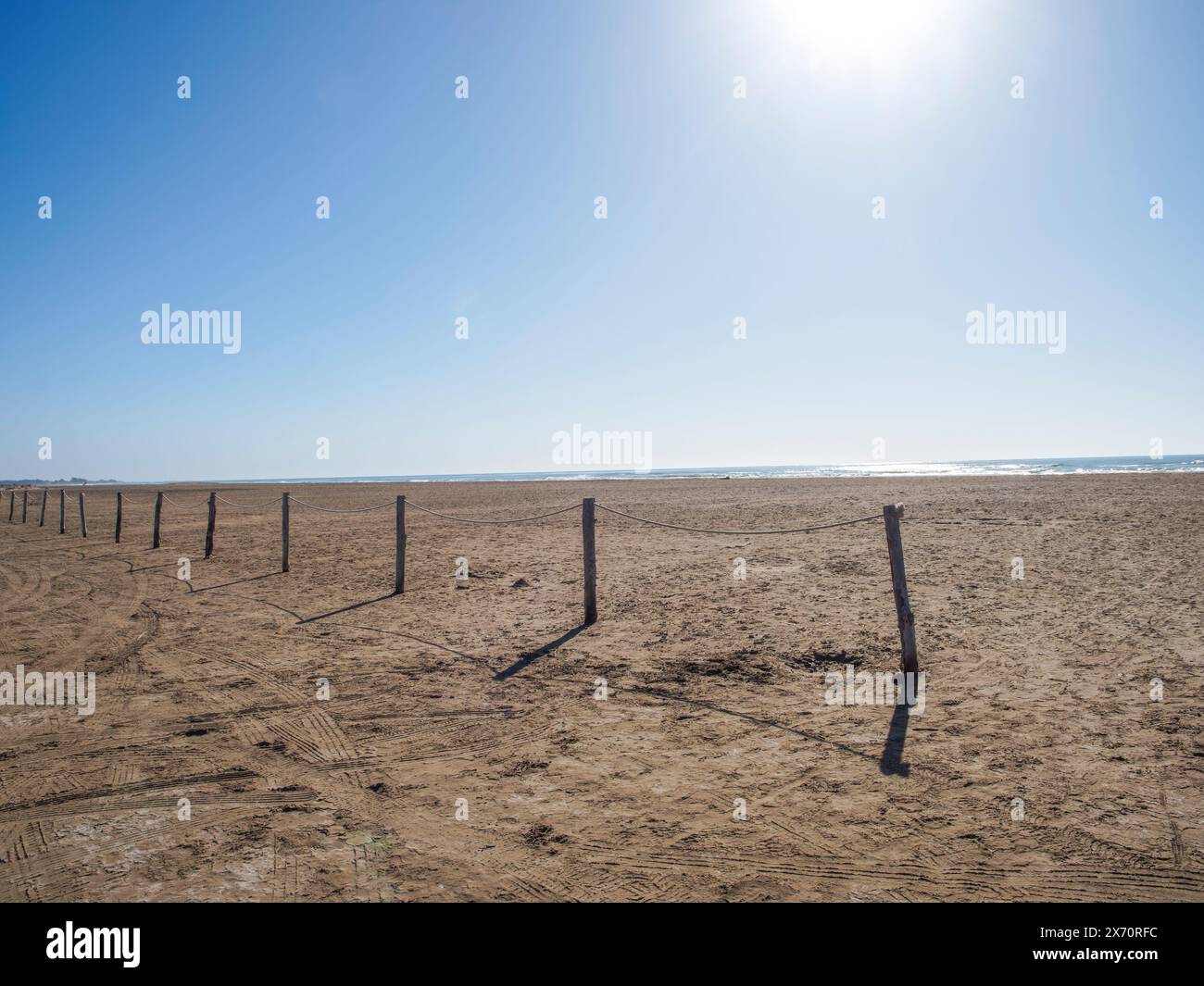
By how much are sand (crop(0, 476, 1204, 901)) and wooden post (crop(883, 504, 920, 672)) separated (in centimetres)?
46

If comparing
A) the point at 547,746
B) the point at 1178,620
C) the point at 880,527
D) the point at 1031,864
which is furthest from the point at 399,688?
the point at 880,527

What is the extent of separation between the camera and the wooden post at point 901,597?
5957mm

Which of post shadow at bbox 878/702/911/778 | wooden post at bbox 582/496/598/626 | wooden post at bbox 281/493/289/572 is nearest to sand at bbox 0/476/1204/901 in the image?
post shadow at bbox 878/702/911/778

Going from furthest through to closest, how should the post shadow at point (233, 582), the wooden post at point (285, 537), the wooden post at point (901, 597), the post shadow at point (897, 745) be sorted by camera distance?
the wooden post at point (285, 537) < the post shadow at point (233, 582) < the wooden post at point (901, 597) < the post shadow at point (897, 745)

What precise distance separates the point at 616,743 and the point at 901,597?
3.06 meters

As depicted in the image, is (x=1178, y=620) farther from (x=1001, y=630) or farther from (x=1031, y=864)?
(x=1031, y=864)

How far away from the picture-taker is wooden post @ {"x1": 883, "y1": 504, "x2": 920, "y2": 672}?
5957 mm

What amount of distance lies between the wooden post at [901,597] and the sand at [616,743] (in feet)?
1.50

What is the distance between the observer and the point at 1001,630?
24.6ft

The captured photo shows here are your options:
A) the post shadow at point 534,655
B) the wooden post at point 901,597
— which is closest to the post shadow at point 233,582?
the post shadow at point 534,655

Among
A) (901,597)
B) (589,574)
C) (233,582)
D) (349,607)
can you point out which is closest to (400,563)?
(349,607)

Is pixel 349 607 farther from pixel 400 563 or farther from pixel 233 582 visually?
pixel 233 582

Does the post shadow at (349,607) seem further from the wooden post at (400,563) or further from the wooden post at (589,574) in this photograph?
the wooden post at (589,574)

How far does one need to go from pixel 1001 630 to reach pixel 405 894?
23.2 ft
